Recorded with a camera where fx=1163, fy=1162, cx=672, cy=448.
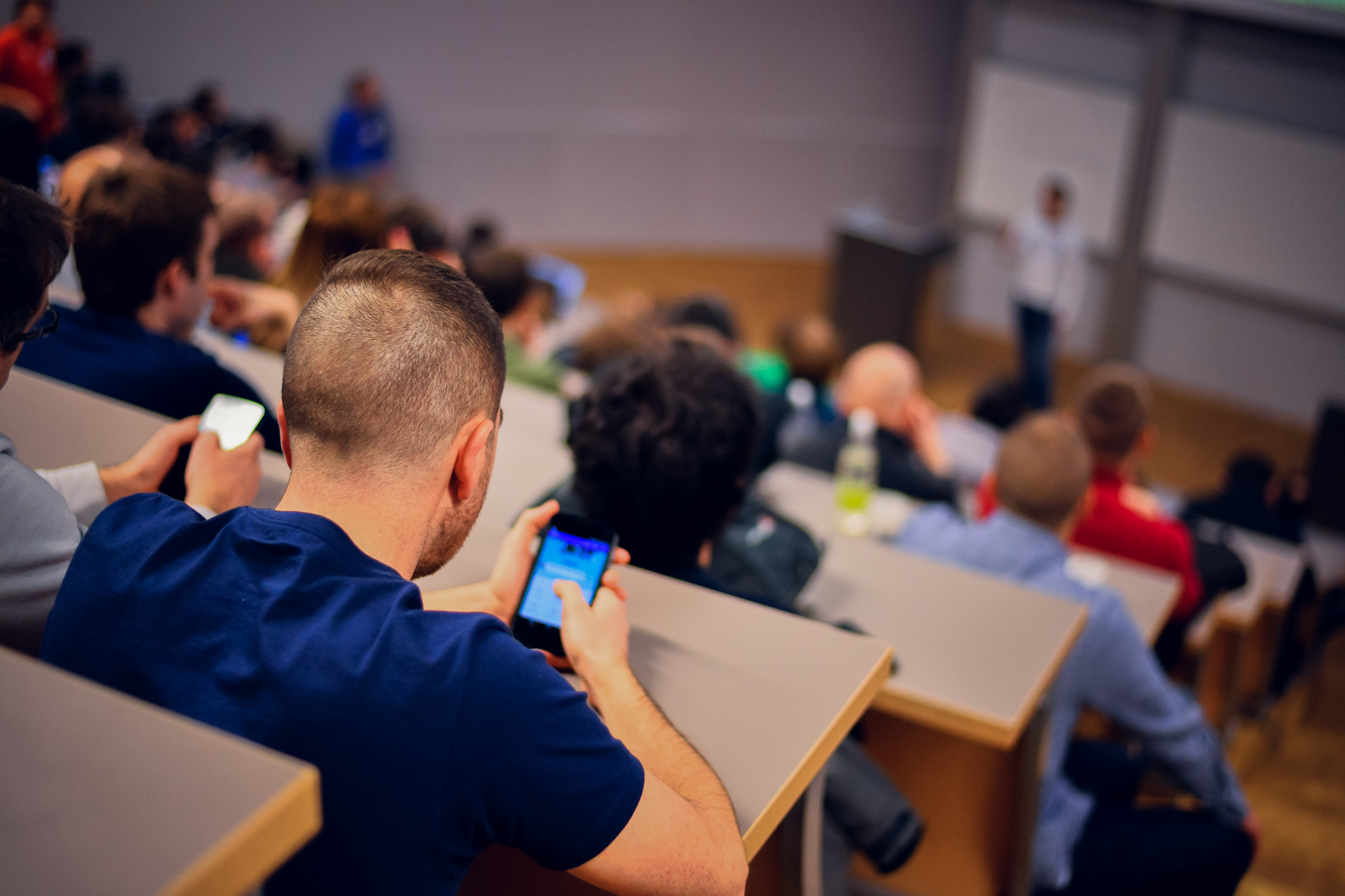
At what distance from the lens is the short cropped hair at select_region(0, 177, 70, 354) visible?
1162 millimetres

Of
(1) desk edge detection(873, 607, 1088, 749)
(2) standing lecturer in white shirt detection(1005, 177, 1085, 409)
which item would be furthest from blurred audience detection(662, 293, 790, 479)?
(2) standing lecturer in white shirt detection(1005, 177, 1085, 409)

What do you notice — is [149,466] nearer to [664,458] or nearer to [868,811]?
[664,458]

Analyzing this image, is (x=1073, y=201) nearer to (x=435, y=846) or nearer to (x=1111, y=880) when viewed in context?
(x=1111, y=880)

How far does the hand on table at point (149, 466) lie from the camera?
1336mm

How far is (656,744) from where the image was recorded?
3.54 feet

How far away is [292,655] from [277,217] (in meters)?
4.51

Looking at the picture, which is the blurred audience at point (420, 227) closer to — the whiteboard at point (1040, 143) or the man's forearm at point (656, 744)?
the man's forearm at point (656, 744)

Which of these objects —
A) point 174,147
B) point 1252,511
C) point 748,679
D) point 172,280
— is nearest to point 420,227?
point 174,147

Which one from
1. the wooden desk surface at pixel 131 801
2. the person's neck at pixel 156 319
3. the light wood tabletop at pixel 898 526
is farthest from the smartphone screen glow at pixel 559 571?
the light wood tabletop at pixel 898 526

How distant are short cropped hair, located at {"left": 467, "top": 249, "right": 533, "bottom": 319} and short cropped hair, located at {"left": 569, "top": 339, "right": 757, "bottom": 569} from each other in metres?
2.11

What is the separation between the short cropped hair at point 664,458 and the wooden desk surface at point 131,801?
3.05 feet

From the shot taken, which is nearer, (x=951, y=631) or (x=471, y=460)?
(x=471, y=460)

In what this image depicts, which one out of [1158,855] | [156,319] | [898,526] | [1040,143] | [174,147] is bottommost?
[1158,855]

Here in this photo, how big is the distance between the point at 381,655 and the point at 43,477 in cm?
53
